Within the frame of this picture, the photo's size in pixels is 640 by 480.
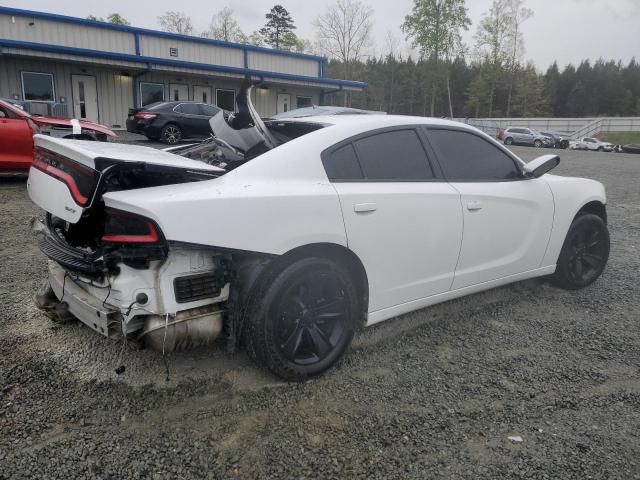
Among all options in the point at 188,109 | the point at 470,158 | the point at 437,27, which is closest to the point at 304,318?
the point at 470,158

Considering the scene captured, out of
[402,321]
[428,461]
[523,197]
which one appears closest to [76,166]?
[428,461]

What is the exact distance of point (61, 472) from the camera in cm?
211

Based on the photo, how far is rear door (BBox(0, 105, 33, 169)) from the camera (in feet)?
27.0

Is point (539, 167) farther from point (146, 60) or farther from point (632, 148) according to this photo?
point (632, 148)

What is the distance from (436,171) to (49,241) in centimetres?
250

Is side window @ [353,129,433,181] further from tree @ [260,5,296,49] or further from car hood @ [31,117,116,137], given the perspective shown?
tree @ [260,5,296,49]

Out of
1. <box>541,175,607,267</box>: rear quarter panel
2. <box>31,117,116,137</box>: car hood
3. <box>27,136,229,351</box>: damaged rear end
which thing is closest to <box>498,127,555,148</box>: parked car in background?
<box>31,117,116,137</box>: car hood

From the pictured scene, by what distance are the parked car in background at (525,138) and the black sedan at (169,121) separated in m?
27.6

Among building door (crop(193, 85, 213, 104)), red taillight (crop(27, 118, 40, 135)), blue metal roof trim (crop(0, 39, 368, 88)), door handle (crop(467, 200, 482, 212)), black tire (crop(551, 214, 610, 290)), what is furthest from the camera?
building door (crop(193, 85, 213, 104))

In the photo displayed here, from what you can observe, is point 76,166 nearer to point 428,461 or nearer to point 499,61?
point 428,461

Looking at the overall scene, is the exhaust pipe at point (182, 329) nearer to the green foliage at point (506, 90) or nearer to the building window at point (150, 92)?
the building window at point (150, 92)

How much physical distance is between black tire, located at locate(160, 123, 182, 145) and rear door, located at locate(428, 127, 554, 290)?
46.5 feet

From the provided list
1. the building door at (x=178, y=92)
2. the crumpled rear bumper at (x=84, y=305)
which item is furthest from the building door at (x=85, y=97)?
the crumpled rear bumper at (x=84, y=305)

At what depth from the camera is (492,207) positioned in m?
3.61
